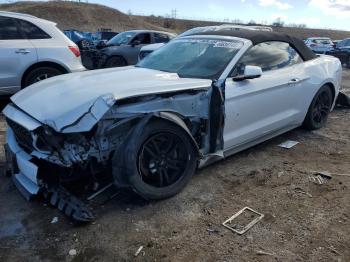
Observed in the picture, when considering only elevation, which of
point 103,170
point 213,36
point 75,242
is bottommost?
point 75,242

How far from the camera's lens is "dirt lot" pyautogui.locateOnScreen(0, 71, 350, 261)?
294cm

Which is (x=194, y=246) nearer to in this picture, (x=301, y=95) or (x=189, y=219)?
(x=189, y=219)

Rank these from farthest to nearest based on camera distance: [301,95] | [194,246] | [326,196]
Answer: [301,95] → [326,196] → [194,246]

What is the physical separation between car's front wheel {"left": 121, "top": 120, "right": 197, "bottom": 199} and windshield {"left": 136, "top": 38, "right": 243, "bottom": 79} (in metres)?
0.89

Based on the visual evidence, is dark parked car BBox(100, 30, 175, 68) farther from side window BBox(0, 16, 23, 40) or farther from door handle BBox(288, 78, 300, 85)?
door handle BBox(288, 78, 300, 85)

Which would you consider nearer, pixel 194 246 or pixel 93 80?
pixel 194 246

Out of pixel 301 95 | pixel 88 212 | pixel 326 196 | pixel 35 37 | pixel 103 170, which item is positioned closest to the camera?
pixel 88 212

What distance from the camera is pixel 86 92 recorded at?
3.53 metres

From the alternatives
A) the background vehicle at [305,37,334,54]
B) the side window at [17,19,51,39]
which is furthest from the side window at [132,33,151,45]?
the background vehicle at [305,37,334,54]

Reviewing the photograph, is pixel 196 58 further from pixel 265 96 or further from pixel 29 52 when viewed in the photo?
pixel 29 52

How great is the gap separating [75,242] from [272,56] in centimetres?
342

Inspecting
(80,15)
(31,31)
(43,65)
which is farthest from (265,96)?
(80,15)

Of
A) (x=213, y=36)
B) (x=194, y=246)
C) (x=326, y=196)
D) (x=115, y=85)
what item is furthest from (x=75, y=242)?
(x=213, y=36)

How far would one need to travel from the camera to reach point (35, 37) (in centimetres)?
721
